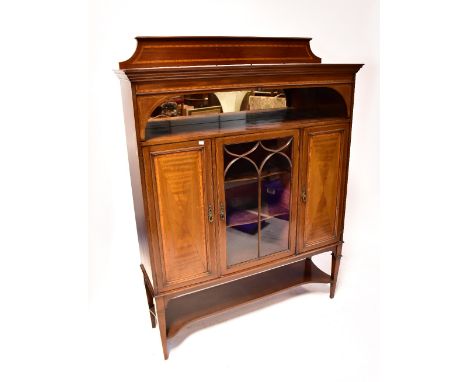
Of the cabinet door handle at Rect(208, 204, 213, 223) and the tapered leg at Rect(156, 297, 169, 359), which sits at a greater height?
the cabinet door handle at Rect(208, 204, 213, 223)

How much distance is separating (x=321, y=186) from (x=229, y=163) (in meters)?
0.56

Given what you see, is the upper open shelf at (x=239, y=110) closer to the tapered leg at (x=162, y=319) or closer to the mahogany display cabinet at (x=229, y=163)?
the mahogany display cabinet at (x=229, y=163)

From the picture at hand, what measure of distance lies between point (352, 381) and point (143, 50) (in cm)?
170

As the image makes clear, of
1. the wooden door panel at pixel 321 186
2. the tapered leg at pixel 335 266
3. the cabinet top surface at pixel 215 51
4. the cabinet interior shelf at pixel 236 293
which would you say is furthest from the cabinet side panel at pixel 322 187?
the cabinet top surface at pixel 215 51

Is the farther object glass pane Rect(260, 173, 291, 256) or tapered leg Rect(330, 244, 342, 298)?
tapered leg Rect(330, 244, 342, 298)

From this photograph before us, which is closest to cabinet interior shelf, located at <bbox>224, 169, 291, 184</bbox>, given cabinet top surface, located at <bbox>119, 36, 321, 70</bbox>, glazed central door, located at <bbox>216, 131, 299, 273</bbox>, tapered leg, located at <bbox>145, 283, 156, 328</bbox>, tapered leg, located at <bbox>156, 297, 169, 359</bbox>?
glazed central door, located at <bbox>216, 131, 299, 273</bbox>

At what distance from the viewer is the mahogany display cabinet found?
57.9 inches

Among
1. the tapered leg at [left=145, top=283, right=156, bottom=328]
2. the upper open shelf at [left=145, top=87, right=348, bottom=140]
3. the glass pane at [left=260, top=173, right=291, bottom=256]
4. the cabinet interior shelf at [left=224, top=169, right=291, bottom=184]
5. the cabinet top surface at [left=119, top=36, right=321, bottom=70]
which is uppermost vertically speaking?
the cabinet top surface at [left=119, top=36, right=321, bottom=70]

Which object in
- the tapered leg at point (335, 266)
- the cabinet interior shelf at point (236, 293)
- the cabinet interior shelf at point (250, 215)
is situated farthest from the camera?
the tapered leg at point (335, 266)

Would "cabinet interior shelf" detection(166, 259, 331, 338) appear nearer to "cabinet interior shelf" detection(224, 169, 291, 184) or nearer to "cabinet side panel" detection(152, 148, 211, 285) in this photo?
"cabinet side panel" detection(152, 148, 211, 285)

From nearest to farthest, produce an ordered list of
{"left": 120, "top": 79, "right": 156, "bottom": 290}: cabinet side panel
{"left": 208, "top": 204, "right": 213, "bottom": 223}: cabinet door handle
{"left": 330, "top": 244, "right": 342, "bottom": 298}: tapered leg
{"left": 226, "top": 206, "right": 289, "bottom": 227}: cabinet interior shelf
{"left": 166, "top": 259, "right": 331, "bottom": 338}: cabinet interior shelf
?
1. {"left": 120, "top": 79, "right": 156, "bottom": 290}: cabinet side panel
2. {"left": 208, "top": 204, "right": 213, "bottom": 223}: cabinet door handle
3. {"left": 226, "top": 206, "right": 289, "bottom": 227}: cabinet interior shelf
4. {"left": 166, "top": 259, "right": 331, "bottom": 338}: cabinet interior shelf
5. {"left": 330, "top": 244, "right": 342, "bottom": 298}: tapered leg

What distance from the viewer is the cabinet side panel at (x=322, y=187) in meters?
1.80

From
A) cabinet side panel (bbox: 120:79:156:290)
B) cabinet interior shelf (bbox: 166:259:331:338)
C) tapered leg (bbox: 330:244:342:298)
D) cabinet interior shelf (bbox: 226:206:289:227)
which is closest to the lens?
cabinet side panel (bbox: 120:79:156:290)

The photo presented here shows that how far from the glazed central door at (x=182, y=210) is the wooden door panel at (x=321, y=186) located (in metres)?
0.53
